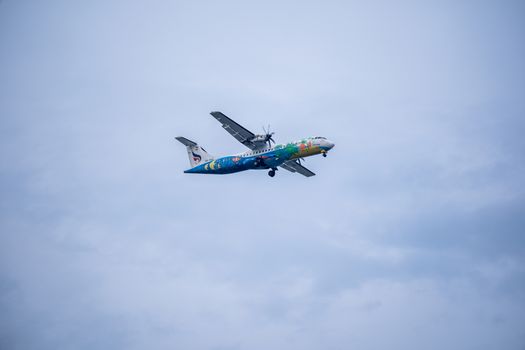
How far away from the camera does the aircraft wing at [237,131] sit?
6456 cm

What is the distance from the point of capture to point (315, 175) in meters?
71.8

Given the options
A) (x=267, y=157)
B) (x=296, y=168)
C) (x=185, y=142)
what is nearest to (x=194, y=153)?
(x=185, y=142)

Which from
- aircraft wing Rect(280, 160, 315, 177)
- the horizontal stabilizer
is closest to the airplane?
aircraft wing Rect(280, 160, 315, 177)

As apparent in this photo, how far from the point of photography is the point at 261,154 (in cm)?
6675

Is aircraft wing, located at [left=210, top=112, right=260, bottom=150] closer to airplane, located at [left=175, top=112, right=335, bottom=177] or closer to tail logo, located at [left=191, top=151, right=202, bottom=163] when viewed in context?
airplane, located at [left=175, top=112, right=335, bottom=177]

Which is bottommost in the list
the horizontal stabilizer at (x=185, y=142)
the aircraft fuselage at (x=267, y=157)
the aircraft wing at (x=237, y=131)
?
the aircraft fuselage at (x=267, y=157)

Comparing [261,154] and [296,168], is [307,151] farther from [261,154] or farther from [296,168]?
[296,168]

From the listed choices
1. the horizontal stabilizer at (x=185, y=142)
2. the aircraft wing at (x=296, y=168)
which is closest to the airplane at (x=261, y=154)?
the aircraft wing at (x=296, y=168)

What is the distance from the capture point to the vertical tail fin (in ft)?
243

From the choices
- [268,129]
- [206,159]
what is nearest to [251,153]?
[268,129]

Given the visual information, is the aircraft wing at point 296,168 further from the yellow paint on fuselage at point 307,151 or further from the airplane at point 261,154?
the yellow paint on fuselage at point 307,151

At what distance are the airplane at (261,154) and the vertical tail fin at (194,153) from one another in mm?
821

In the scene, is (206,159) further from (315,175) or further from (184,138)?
(315,175)

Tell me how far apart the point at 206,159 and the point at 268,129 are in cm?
1166
